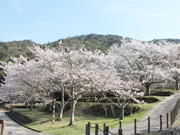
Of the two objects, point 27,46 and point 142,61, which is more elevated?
point 27,46

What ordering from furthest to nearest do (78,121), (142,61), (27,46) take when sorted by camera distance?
(27,46) < (142,61) < (78,121)

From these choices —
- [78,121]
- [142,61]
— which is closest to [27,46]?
[142,61]

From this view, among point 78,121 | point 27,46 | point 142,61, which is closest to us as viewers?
point 78,121

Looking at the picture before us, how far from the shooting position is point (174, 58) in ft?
90.4

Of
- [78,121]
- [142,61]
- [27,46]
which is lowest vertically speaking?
[78,121]

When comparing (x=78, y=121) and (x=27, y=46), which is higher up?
(x=27, y=46)

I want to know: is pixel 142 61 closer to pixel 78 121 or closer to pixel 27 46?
pixel 78 121

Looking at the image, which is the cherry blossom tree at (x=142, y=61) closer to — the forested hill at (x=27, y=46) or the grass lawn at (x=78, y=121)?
the grass lawn at (x=78, y=121)

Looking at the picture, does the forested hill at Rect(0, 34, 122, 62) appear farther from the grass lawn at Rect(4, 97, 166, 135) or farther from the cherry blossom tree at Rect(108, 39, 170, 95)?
the grass lawn at Rect(4, 97, 166, 135)

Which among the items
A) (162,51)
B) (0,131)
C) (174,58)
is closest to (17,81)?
(0,131)

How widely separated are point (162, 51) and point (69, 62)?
1548cm

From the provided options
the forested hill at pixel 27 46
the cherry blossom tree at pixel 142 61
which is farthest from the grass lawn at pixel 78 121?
the forested hill at pixel 27 46

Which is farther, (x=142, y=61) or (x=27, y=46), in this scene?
(x=27, y=46)

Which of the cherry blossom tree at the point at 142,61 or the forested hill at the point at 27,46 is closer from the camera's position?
the cherry blossom tree at the point at 142,61
